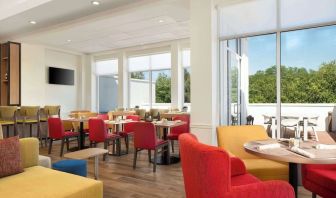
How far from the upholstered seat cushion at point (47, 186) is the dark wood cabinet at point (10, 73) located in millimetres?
6568

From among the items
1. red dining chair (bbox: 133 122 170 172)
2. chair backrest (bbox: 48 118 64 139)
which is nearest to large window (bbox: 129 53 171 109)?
chair backrest (bbox: 48 118 64 139)

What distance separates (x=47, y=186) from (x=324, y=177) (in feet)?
8.44

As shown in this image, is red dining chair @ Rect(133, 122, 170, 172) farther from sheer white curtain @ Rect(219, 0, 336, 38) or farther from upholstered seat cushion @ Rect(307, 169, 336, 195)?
upholstered seat cushion @ Rect(307, 169, 336, 195)

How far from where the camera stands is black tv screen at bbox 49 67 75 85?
9.70 m

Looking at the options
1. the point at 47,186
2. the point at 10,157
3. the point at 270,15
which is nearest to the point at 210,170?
the point at 47,186

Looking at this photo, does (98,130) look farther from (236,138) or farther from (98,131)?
(236,138)

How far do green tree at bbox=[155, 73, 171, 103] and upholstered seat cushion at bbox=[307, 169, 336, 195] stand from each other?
275 inches

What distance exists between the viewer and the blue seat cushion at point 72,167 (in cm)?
318

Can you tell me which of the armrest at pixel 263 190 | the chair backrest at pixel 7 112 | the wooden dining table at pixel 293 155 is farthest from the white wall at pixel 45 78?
the armrest at pixel 263 190

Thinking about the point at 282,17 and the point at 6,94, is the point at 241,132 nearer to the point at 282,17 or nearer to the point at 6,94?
the point at 282,17

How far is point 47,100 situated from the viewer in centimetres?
964

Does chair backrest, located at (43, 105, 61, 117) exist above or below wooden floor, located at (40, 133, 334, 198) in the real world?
above

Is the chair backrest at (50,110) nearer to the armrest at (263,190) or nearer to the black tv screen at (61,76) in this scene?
the black tv screen at (61,76)

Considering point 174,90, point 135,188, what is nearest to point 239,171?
point 135,188
